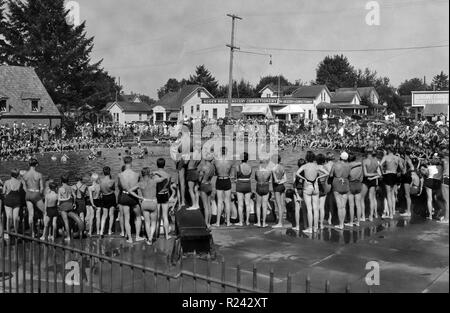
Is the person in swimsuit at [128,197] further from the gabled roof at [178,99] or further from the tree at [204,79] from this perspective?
the tree at [204,79]

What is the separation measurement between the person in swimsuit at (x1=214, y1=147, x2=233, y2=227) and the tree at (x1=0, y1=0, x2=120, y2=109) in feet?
167

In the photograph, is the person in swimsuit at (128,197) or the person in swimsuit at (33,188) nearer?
the person in swimsuit at (128,197)

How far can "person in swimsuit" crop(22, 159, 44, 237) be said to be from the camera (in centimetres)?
1178

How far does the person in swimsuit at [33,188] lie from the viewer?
11.8 metres

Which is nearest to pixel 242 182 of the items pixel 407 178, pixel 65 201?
pixel 65 201

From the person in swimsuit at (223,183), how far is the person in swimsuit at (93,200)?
2783 mm

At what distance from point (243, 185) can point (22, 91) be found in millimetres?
44649

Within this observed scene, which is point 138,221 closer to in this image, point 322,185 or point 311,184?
point 311,184

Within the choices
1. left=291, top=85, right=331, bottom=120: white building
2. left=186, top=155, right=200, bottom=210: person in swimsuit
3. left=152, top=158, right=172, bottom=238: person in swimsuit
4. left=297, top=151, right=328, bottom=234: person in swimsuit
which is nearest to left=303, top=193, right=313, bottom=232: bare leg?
left=297, top=151, right=328, bottom=234: person in swimsuit

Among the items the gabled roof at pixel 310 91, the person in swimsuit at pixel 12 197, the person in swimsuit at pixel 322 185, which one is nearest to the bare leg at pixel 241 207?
the person in swimsuit at pixel 322 185
